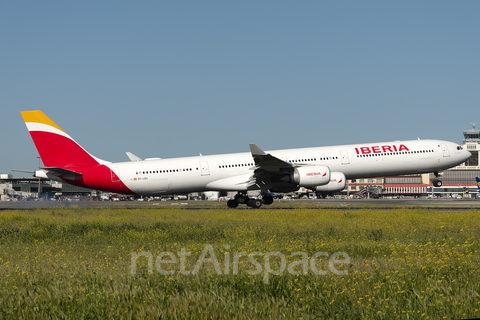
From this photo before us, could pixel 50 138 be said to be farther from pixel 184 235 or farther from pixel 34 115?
pixel 184 235

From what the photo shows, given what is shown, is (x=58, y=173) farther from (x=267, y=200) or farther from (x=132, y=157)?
(x=267, y=200)

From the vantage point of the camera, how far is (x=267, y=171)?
119ft

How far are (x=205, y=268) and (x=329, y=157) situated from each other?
1199 inches

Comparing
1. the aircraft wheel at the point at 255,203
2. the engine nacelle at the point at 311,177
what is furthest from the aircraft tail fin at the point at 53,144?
the engine nacelle at the point at 311,177

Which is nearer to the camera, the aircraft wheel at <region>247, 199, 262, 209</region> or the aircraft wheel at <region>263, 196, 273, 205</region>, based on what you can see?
the aircraft wheel at <region>247, 199, 262, 209</region>

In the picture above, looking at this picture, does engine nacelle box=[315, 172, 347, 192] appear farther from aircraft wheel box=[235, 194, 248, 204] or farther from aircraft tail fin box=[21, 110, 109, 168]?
aircraft tail fin box=[21, 110, 109, 168]

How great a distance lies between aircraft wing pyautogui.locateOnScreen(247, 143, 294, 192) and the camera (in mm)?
34562

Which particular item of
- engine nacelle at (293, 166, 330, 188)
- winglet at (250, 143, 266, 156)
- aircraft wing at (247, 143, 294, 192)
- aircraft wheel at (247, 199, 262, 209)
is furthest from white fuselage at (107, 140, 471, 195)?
winglet at (250, 143, 266, 156)

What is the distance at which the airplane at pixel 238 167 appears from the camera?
119ft

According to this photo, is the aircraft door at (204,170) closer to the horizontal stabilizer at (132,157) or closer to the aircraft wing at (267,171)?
the aircraft wing at (267,171)

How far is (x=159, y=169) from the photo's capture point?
37.8m

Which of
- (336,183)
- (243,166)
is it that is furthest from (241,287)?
(243,166)

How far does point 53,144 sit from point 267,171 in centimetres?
1841

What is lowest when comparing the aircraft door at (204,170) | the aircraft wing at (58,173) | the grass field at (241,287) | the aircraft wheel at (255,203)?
the grass field at (241,287)
